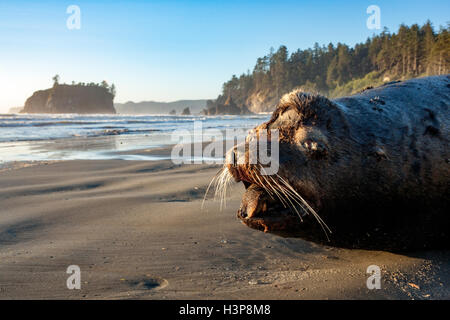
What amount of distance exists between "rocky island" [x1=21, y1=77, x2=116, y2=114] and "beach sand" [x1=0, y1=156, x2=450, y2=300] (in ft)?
482

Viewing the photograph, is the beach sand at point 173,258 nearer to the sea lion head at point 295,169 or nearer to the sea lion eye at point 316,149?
the sea lion head at point 295,169

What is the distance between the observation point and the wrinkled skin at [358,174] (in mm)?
2508

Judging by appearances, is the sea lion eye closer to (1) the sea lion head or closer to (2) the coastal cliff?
(1) the sea lion head

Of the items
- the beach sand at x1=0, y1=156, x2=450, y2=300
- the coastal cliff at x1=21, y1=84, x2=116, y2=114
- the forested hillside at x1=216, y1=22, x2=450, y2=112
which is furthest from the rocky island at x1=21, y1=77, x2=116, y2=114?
the beach sand at x1=0, y1=156, x2=450, y2=300

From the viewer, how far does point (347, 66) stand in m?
109

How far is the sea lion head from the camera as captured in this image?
2475 mm

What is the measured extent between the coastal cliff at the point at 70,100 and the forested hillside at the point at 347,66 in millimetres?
53876

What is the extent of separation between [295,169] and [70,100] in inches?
6312

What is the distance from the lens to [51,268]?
2912 mm

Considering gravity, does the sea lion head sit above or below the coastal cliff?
below

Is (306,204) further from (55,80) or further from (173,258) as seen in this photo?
(55,80)
